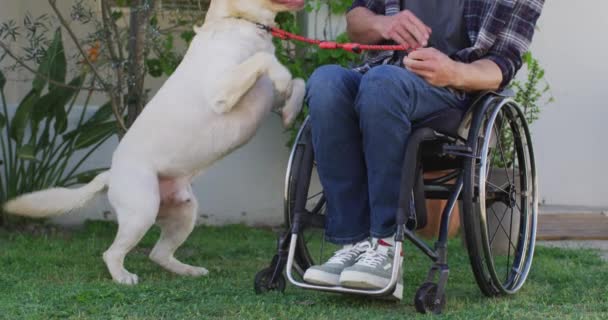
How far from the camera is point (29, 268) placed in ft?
12.9

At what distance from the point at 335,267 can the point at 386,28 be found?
89 centimetres

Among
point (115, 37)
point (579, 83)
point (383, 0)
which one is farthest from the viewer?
point (579, 83)

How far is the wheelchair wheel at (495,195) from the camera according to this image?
9.74 feet

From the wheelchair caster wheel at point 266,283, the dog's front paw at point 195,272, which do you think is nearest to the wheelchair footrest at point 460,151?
the wheelchair caster wheel at point 266,283

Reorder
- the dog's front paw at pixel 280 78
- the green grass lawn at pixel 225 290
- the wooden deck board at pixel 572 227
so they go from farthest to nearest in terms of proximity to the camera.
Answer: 1. the wooden deck board at pixel 572 227
2. the dog's front paw at pixel 280 78
3. the green grass lawn at pixel 225 290

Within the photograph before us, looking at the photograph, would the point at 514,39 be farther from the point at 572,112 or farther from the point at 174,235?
the point at 572,112

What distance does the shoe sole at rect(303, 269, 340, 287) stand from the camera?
9.66 ft

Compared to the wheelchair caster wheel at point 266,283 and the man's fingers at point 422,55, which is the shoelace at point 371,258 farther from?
the man's fingers at point 422,55

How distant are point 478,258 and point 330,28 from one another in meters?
2.68

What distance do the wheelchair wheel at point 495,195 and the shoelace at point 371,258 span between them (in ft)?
0.91

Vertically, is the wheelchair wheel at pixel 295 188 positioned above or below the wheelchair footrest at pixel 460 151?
below

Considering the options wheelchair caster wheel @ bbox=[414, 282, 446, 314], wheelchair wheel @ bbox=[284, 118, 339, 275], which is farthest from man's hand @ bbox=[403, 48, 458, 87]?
wheelchair caster wheel @ bbox=[414, 282, 446, 314]

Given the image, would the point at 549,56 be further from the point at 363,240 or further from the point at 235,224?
the point at 363,240

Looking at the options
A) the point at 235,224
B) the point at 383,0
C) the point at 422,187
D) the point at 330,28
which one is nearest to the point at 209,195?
the point at 235,224
